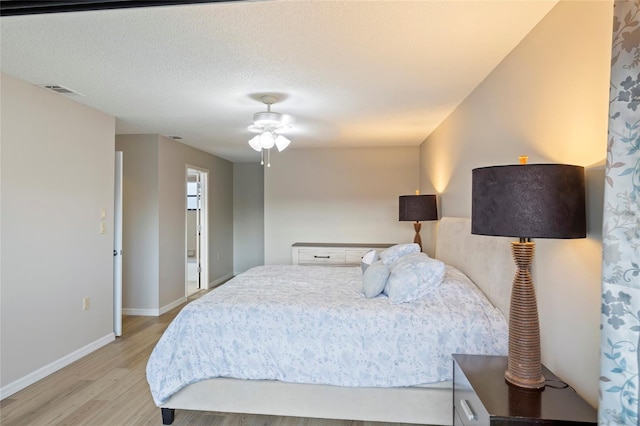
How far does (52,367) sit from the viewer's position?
3.07m

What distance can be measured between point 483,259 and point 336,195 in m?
3.24

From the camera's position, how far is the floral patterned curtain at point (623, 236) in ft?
3.14

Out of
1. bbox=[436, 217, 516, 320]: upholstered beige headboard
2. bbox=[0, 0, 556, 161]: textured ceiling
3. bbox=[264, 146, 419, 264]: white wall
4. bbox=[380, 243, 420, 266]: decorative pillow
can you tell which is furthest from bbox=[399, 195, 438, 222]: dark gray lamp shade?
bbox=[264, 146, 419, 264]: white wall

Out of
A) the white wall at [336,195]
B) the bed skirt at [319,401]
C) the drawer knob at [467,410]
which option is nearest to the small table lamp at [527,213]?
the drawer knob at [467,410]

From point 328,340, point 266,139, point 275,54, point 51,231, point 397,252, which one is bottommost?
point 328,340

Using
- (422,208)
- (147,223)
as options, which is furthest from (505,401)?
(147,223)

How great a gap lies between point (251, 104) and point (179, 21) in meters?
1.41

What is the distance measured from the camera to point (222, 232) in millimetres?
6898

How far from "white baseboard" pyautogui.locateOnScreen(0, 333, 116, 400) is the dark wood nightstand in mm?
3086

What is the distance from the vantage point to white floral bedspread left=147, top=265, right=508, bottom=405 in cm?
217

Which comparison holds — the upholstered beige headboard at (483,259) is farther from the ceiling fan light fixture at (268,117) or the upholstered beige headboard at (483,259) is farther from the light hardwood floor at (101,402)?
the ceiling fan light fixture at (268,117)

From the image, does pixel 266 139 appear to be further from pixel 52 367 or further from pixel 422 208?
pixel 52 367

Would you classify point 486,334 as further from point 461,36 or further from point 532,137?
point 461,36

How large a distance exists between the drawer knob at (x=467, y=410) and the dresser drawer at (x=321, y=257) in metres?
3.33
